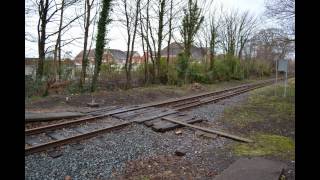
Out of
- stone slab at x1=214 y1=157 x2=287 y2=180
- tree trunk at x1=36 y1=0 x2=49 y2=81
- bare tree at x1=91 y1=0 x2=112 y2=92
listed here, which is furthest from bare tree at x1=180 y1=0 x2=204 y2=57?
stone slab at x1=214 y1=157 x2=287 y2=180

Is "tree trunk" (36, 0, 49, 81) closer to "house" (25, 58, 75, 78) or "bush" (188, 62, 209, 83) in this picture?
"house" (25, 58, 75, 78)

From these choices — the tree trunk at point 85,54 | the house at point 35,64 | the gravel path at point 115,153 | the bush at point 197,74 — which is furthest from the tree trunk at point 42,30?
the bush at point 197,74

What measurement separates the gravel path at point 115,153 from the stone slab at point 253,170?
1.76 feet

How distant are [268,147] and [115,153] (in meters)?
3.85

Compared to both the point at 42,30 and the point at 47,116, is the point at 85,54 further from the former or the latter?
the point at 47,116

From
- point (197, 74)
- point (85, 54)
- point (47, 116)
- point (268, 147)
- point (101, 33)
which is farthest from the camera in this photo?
point (197, 74)

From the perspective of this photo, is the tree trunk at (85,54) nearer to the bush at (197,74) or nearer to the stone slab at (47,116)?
the stone slab at (47,116)

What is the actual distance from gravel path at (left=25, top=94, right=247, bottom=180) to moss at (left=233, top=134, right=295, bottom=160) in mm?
591

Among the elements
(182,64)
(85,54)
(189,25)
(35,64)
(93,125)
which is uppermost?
(189,25)

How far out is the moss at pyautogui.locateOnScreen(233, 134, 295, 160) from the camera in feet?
22.2

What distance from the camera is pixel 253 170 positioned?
5.28 metres

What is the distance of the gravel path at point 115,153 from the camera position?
5.44 meters

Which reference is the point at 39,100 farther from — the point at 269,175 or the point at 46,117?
the point at 269,175

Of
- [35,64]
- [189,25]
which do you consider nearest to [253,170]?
[35,64]
